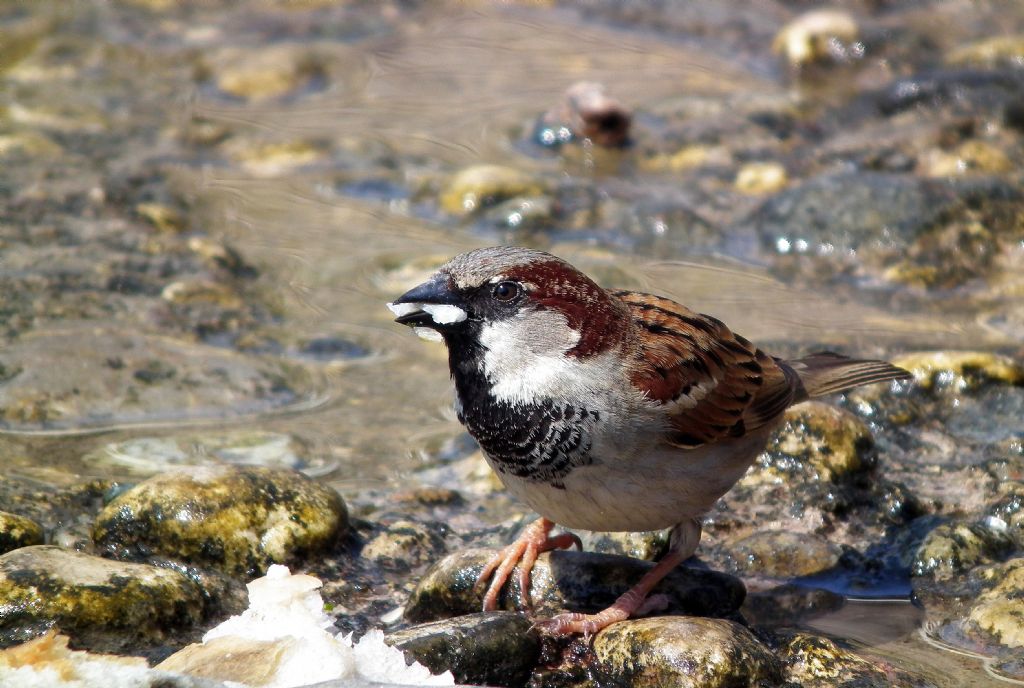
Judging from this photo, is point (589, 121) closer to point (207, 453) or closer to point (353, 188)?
point (353, 188)

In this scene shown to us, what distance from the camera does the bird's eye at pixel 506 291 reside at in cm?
445

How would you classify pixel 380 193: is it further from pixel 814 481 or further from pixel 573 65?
pixel 814 481

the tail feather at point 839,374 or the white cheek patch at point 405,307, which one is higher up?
the white cheek patch at point 405,307

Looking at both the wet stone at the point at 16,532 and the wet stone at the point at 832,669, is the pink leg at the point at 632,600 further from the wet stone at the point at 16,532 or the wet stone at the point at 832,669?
the wet stone at the point at 16,532

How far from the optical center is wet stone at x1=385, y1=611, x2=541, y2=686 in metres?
3.99

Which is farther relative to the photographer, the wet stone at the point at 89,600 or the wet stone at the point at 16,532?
the wet stone at the point at 16,532

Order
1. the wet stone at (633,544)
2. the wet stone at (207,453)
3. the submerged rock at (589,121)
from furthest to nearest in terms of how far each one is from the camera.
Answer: the submerged rock at (589,121)
the wet stone at (207,453)
the wet stone at (633,544)

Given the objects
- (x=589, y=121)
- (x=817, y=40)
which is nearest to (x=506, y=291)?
(x=589, y=121)

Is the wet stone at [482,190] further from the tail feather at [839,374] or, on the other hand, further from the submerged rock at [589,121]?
the tail feather at [839,374]

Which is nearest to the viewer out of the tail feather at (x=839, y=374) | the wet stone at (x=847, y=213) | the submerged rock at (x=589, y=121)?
the tail feather at (x=839, y=374)

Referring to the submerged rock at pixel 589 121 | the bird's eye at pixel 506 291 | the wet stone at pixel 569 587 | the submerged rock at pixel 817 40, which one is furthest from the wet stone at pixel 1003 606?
the submerged rock at pixel 817 40

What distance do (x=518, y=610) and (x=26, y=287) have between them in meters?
4.13

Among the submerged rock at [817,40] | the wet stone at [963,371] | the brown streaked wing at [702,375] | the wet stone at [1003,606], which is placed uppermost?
the submerged rock at [817,40]

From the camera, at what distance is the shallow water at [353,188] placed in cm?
632
